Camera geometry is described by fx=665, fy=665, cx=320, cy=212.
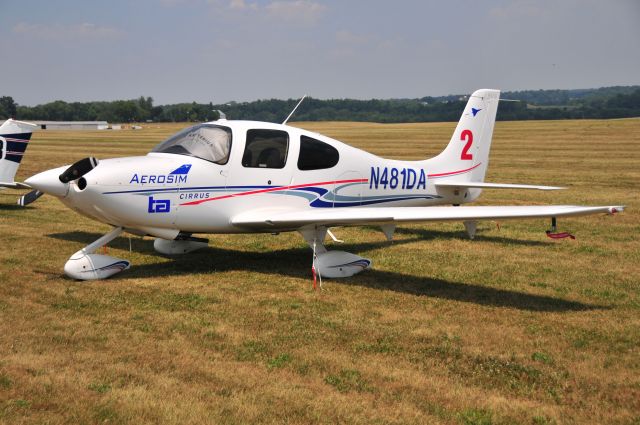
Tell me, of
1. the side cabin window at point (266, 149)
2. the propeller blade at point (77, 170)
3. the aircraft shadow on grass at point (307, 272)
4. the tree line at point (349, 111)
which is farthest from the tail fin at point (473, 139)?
the tree line at point (349, 111)

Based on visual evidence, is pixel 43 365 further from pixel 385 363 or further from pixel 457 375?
pixel 457 375

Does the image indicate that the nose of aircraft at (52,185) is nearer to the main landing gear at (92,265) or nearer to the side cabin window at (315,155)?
the main landing gear at (92,265)

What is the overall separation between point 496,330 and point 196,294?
362 centimetres

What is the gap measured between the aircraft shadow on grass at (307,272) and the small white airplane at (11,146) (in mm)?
4391

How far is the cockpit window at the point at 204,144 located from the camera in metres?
9.24

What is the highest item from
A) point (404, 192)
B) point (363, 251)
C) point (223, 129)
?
point (223, 129)

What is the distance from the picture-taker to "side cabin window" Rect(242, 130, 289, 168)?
9.53m

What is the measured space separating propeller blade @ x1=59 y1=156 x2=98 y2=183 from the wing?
2058 mm

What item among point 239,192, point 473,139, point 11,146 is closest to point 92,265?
point 239,192

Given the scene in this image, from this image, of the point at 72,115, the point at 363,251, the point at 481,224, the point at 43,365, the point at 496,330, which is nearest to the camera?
the point at 43,365

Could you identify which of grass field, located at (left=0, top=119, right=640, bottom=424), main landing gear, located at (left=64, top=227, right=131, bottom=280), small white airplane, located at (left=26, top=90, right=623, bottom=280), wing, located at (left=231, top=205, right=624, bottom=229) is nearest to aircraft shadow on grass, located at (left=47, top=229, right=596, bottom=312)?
grass field, located at (left=0, top=119, right=640, bottom=424)

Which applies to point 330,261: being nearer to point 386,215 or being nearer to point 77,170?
point 386,215

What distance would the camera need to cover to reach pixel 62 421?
15.1 ft

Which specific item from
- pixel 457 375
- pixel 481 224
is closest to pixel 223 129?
pixel 457 375
